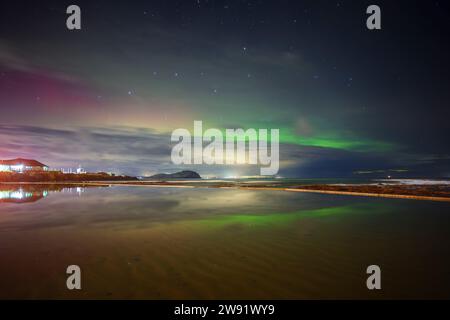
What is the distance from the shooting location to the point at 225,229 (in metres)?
12.0

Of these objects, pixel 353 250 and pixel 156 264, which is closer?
pixel 156 264

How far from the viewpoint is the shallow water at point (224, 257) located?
18.5 feet

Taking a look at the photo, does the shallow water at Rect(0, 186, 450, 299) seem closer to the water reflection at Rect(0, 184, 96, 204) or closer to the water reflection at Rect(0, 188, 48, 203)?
the water reflection at Rect(0, 188, 48, 203)

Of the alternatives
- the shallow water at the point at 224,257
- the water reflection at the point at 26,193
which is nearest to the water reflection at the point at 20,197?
the water reflection at the point at 26,193

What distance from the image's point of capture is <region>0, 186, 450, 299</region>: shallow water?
5.64 m

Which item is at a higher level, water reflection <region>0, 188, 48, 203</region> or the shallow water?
water reflection <region>0, 188, 48, 203</region>

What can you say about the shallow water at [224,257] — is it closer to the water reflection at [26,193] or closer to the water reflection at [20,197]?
the water reflection at [20,197]

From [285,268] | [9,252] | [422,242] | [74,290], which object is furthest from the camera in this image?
[422,242]

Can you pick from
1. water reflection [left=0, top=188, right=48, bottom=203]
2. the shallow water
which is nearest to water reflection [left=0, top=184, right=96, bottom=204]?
water reflection [left=0, top=188, right=48, bottom=203]

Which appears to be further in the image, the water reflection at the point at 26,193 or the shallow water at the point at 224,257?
the water reflection at the point at 26,193
